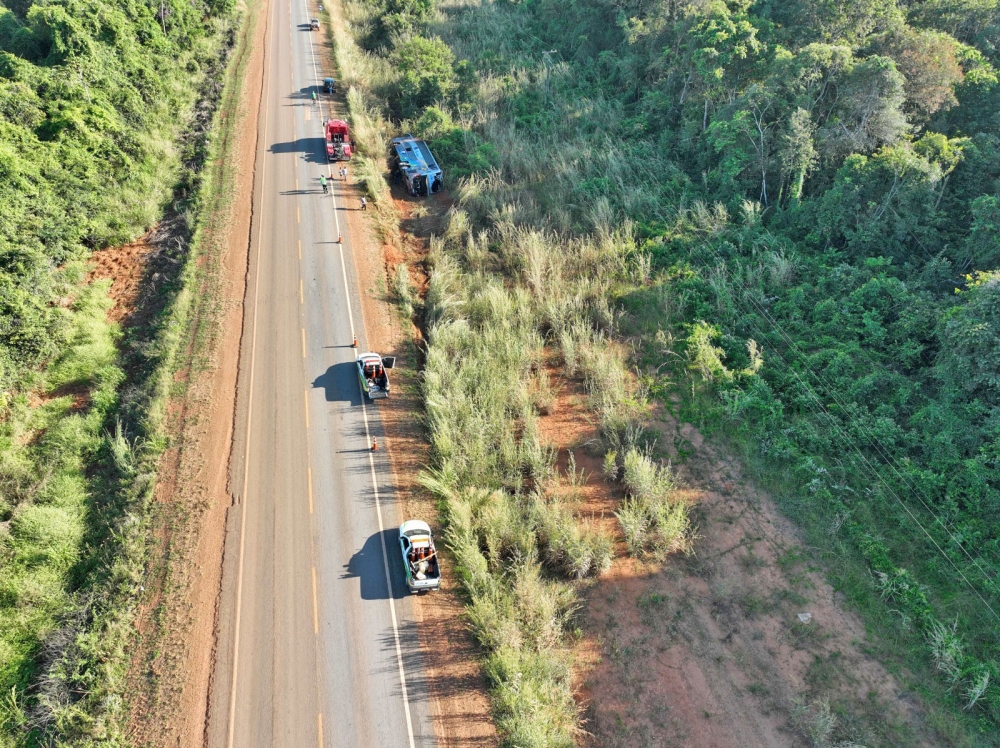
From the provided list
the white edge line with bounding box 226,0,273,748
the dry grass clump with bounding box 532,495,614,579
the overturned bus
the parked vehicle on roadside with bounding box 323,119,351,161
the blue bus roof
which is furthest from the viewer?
the parked vehicle on roadside with bounding box 323,119,351,161

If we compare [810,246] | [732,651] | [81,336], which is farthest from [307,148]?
[732,651]

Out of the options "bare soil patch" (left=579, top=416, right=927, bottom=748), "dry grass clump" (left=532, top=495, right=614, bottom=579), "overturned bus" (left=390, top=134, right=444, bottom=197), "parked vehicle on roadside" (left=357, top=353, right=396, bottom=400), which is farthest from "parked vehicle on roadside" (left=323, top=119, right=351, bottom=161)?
"bare soil patch" (left=579, top=416, right=927, bottom=748)

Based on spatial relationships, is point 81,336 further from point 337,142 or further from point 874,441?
point 874,441

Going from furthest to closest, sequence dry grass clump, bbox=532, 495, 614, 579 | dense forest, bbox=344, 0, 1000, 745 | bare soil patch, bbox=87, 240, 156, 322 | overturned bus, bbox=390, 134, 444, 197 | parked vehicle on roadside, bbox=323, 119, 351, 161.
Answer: parked vehicle on roadside, bbox=323, 119, 351, 161
overturned bus, bbox=390, 134, 444, 197
bare soil patch, bbox=87, 240, 156, 322
dense forest, bbox=344, 0, 1000, 745
dry grass clump, bbox=532, 495, 614, 579

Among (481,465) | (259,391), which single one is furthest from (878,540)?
(259,391)

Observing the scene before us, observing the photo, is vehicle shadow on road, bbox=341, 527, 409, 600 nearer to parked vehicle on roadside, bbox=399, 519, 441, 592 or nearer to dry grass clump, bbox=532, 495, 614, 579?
parked vehicle on roadside, bbox=399, 519, 441, 592

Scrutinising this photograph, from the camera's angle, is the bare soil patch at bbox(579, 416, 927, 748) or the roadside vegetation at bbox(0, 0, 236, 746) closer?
the bare soil patch at bbox(579, 416, 927, 748)
